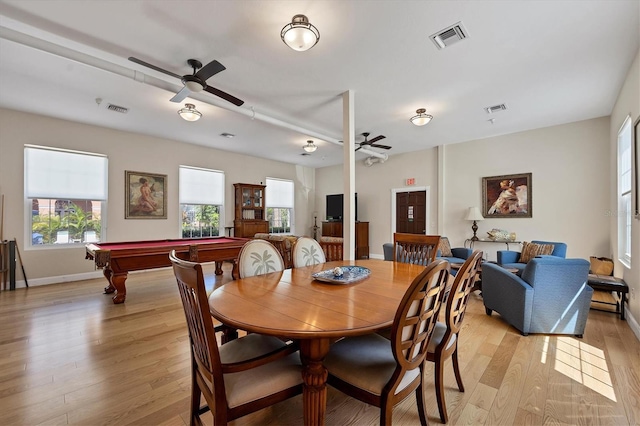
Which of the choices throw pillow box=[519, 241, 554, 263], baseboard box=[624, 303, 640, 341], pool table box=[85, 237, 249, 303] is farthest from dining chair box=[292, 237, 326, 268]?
throw pillow box=[519, 241, 554, 263]

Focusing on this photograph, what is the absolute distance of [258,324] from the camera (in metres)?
1.16

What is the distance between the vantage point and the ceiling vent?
246 centimetres

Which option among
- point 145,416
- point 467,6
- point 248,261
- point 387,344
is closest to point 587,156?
point 467,6

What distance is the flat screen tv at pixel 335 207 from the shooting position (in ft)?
26.5

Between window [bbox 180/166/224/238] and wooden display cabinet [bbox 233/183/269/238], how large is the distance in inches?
15.3

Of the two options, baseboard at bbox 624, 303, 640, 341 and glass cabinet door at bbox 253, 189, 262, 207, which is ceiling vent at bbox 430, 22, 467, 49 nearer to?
baseboard at bbox 624, 303, 640, 341

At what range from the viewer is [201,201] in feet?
21.6

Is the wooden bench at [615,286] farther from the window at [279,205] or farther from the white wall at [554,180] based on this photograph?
the window at [279,205]

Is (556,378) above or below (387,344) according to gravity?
below

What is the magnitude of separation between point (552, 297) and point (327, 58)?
331 centimetres

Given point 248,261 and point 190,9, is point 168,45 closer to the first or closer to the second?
point 190,9

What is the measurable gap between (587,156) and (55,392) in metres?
7.46

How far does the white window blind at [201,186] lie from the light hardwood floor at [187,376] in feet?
11.4

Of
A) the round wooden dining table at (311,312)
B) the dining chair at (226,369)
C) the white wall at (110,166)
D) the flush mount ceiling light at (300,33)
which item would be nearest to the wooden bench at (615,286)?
the round wooden dining table at (311,312)
